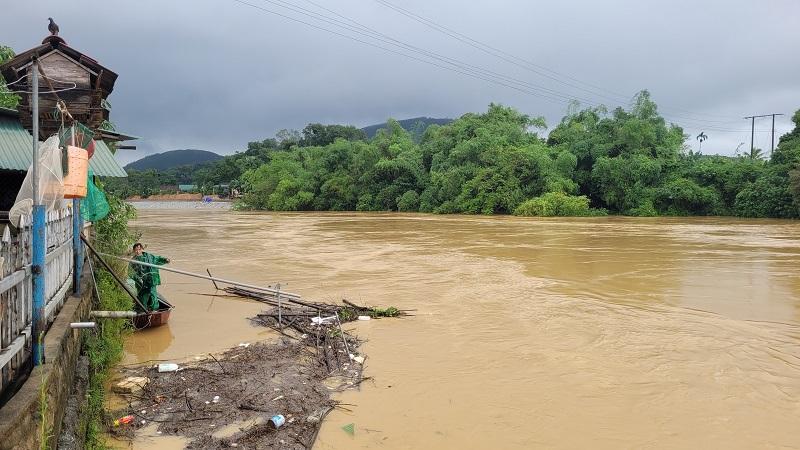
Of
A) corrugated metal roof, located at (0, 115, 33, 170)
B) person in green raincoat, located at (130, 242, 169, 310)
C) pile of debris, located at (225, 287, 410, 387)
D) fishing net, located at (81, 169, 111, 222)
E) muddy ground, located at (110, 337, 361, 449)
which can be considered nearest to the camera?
muddy ground, located at (110, 337, 361, 449)

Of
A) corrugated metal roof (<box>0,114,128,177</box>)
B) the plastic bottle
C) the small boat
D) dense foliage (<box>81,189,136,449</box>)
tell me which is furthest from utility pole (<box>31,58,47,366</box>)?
corrugated metal roof (<box>0,114,128,177</box>)

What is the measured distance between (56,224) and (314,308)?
14.9 feet

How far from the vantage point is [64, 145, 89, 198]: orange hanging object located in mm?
4324

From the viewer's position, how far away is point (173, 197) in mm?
85125

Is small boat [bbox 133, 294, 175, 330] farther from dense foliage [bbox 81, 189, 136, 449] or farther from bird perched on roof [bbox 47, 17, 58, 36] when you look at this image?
bird perched on roof [bbox 47, 17, 58, 36]

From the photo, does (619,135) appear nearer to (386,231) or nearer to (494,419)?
(386,231)

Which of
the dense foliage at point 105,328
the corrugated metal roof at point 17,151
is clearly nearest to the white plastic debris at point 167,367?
the dense foliage at point 105,328

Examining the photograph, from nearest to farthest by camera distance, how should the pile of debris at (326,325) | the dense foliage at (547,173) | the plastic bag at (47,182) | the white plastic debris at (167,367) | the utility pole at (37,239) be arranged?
the utility pole at (37,239)
the plastic bag at (47,182)
the white plastic debris at (167,367)
the pile of debris at (326,325)
the dense foliage at (547,173)

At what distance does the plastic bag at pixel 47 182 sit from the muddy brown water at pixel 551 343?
2079 millimetres

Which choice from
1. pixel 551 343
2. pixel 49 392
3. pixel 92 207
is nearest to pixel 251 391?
pixel 49 392

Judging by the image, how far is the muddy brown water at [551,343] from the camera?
492 cm

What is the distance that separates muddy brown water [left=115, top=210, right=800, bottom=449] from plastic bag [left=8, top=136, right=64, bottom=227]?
208 cm

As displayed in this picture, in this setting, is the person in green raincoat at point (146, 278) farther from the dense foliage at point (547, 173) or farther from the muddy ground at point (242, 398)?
the dense foliage at point (547, 173)

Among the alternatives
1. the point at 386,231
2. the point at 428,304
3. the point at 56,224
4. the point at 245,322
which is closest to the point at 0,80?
the point at 245,322
